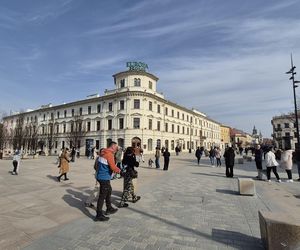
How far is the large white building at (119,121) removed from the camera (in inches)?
1748

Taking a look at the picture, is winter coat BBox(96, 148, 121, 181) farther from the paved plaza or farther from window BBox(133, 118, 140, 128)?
window BBox(133, 118, 140, 128)

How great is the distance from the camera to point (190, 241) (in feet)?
14.8

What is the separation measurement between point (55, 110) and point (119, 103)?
70.2ft

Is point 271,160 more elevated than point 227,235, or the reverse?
point 271,160

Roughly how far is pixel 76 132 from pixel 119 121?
9582 millimetres

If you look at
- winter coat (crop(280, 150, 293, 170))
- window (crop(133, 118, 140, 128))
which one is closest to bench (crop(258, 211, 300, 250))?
winter coat (crop(280, 150, 293, 170))

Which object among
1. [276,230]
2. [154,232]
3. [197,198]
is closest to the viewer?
[276,230]

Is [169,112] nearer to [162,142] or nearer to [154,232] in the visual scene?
[162,142]

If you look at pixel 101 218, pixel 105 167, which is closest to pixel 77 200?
pixel 101 218

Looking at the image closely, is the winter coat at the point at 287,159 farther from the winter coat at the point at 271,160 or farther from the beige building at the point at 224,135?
the beige building at the point at 224,135

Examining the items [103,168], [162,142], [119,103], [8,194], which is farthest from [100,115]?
[103,168]

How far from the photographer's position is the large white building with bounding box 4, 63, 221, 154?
1748 inches

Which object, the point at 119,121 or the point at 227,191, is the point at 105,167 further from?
the point at 119,121

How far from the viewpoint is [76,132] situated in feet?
159
